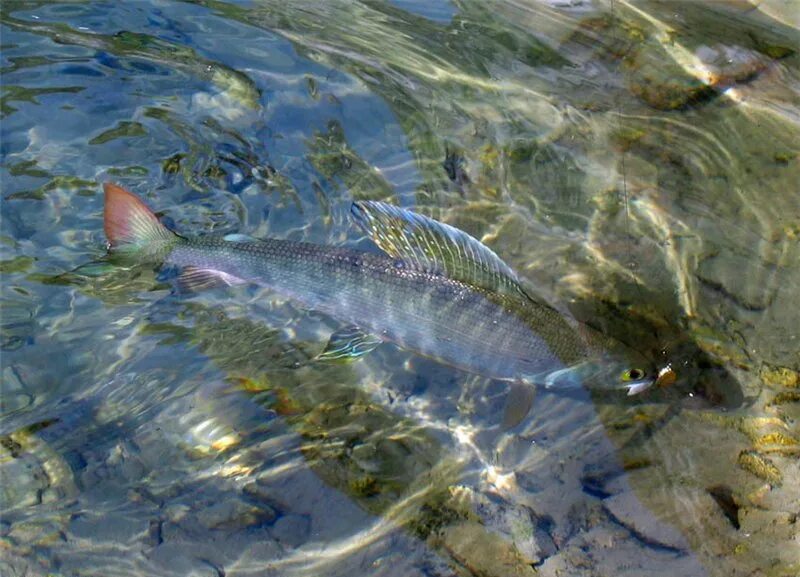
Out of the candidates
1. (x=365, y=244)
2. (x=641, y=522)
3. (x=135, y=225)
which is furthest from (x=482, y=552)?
(x=135, y=225)

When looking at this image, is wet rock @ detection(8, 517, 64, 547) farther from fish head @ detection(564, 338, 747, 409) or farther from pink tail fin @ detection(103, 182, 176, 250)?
fish head @ detection(564, 338, 747, 409)

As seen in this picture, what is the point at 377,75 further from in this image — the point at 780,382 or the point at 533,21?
the point at 780,382

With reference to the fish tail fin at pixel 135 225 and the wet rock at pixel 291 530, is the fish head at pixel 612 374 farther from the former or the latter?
the fish tail fin at pixel 135 225

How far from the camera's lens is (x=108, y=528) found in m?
3.82

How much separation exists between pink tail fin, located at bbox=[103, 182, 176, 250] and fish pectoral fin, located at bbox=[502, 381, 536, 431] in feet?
7.06

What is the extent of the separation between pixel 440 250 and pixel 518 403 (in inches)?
36.7

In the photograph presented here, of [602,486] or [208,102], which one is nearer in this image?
[602,486]

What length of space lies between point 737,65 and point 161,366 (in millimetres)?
→ 4984

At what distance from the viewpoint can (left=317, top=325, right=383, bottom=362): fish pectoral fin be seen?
13.7 ft

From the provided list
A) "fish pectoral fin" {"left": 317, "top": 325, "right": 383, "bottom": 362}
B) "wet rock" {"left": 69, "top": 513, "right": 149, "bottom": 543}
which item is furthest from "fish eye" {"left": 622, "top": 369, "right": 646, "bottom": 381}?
"wet rock" {"left": 69, "top": 513, "right": 149, "bottom": 543}

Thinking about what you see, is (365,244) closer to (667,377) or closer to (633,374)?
(633,374)

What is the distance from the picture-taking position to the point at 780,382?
4027mm

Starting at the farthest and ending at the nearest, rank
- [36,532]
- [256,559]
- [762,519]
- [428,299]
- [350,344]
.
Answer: [350,344] < [428,299] < [36,532] < [256,559] < [762,519]

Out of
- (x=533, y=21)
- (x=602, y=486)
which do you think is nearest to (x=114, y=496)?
(x=602, y=486)
